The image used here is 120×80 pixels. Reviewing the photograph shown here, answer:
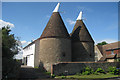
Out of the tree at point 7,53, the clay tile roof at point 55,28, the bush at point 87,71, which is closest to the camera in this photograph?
the tree at point 7,53

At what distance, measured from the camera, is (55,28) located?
22.3m

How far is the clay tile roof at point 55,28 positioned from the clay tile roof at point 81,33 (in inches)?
150

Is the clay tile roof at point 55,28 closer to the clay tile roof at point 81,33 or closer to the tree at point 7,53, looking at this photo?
the clay tile roof at point 81,33

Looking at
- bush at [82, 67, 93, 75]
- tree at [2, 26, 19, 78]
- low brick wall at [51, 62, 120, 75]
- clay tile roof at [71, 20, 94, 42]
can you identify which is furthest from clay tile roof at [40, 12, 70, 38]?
tree at [2, 26, 19, 78]

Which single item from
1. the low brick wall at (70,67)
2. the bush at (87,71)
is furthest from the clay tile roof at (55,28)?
the bush at (87,71)

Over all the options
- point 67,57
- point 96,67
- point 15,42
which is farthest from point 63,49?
point 15,42

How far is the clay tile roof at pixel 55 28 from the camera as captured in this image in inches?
860

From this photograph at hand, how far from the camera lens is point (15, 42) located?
15.7m

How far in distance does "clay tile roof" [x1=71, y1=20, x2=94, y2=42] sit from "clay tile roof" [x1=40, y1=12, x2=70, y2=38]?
3.82m

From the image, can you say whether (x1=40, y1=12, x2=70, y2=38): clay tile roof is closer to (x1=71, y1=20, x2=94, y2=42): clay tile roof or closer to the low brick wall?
(x1=71, y1=20, x2=94, y2=42): clay tile roof

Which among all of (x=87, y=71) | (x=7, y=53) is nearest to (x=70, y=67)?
(x=87, y=71)

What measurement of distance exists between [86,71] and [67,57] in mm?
3833

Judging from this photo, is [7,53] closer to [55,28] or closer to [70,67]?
[70,67]

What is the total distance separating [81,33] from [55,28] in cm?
614
